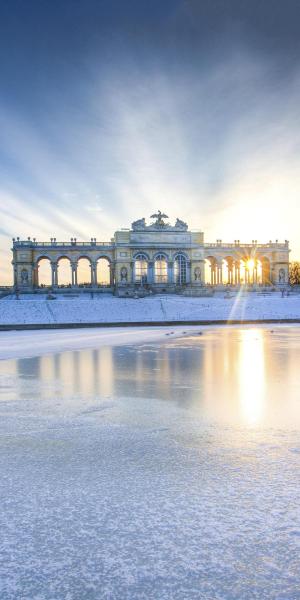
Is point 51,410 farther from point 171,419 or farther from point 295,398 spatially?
point 295,398

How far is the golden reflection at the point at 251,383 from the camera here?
815 centimetres

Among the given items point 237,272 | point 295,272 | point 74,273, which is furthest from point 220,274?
point 295,272

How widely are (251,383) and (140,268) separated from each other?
6982 cm

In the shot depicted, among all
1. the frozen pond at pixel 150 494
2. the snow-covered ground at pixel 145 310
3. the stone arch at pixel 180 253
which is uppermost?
the stone arch at pixel 180 253

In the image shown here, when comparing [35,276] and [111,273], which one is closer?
[35,276]

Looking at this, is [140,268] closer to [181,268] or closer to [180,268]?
[180,268]

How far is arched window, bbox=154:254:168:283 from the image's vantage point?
8069cm

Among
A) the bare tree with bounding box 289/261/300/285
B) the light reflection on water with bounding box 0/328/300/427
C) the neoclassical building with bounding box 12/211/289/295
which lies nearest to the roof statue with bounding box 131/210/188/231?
the neoclassical building with bounding box 12/211/289/295

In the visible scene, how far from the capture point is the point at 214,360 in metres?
15.9

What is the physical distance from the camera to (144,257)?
80.1m

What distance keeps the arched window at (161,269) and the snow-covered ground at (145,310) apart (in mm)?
22090

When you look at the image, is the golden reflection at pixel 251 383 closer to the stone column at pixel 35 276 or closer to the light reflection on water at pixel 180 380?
the light reflection on water at pixel 180 380

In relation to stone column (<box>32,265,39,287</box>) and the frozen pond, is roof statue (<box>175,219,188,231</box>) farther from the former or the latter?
the frozen pond

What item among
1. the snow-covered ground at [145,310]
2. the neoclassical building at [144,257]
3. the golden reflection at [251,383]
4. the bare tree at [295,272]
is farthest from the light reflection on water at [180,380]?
the bare tree at [295,272]
